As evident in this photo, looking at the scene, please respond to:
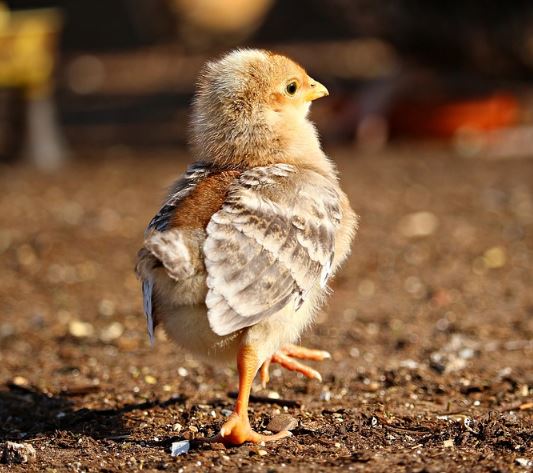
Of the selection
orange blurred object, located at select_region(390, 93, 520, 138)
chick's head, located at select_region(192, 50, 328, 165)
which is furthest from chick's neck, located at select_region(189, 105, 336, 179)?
orange blurred object, located at select_region(390, 93, 520, 138)

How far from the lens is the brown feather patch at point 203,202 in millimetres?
4027

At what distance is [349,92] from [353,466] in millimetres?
10016

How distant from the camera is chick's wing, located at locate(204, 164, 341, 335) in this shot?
151 inches

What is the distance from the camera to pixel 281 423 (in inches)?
168

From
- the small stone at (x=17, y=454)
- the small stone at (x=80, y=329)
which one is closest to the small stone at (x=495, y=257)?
the small stone at (x=80, y=329)

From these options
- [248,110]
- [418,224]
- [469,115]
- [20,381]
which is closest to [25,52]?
[418,224]

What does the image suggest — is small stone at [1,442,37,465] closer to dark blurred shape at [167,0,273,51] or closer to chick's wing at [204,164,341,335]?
chick's wing at [204,164,341,335]

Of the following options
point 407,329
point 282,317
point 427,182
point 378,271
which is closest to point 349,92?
point 427,182

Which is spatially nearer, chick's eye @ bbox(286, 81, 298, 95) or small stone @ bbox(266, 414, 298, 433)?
small stone @ bbox(266, 414, 298, 433)

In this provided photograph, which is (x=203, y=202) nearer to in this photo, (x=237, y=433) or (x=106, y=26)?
(x=237, y=433)

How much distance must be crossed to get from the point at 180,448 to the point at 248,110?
1.45 meters

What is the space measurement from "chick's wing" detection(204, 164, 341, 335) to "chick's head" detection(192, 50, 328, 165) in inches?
5.6

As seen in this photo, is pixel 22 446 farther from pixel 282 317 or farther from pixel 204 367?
pixel 204 367

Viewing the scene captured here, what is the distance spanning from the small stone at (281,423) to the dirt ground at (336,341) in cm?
6
